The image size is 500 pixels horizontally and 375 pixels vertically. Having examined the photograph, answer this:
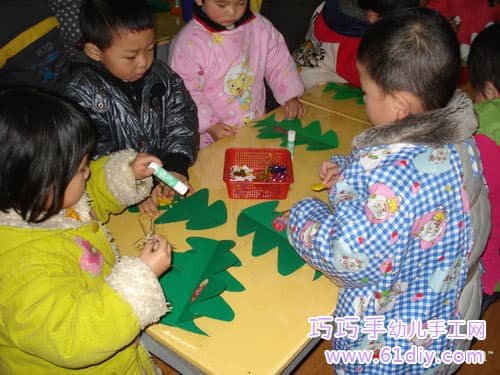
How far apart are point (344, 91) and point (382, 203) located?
1337mm

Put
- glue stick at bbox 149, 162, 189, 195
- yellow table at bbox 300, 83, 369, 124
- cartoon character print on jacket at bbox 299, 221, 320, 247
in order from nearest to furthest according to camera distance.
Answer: cartoon character print on jacket at bbox 299, 221, 320, 247
glue stick at bbox 149, 162, 189, 195
yellow table at bbox 300, 83, 369, 124

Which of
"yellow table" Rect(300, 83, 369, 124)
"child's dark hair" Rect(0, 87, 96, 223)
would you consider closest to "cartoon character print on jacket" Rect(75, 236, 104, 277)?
"child's dark hair" Rect(0, 87, 96, 223)

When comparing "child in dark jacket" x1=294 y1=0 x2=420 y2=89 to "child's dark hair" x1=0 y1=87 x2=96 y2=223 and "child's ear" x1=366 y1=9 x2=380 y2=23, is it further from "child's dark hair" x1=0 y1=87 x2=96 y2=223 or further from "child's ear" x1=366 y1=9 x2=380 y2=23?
"child's dark hair" x1=0 y1=87 x2=96 y2=223

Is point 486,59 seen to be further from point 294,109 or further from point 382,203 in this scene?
point 382,203

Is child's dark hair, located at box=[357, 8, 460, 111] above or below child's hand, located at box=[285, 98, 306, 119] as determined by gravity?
above

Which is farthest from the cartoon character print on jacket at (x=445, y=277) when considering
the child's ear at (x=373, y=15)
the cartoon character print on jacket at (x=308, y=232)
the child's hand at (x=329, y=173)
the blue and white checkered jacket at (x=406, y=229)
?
the child's ear at (x=373, y=15)

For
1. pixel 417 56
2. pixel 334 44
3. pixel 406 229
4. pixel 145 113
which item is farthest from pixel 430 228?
pixel 334 44

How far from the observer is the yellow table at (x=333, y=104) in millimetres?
1864

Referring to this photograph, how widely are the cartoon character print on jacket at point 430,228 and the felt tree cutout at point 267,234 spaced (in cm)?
30

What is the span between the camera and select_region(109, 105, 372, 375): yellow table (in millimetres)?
916

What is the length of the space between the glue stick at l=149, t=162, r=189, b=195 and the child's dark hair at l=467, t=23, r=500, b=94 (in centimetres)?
113

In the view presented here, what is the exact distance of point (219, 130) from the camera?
5.81 feet

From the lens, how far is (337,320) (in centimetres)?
102

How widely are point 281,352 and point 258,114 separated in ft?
4.33
